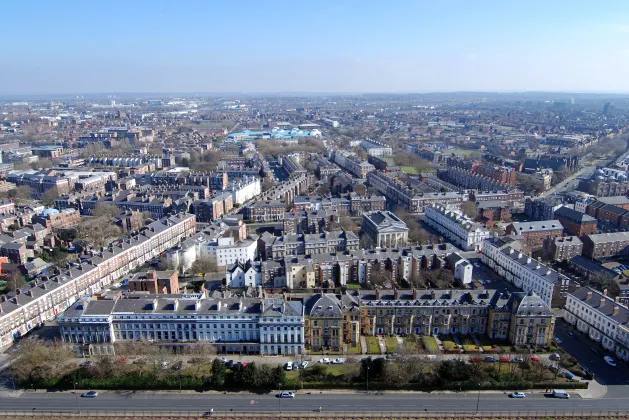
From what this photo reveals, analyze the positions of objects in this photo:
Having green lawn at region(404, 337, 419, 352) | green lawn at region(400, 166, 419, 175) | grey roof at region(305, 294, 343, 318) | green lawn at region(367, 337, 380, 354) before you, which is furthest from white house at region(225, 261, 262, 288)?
green lawn at region(400, 166, 419, 175)

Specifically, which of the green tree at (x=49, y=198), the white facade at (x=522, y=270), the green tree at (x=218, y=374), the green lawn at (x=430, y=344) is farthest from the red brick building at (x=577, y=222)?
the green tree at (x=49, y=198)

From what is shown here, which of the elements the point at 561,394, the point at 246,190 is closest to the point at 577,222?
the point at 561,394

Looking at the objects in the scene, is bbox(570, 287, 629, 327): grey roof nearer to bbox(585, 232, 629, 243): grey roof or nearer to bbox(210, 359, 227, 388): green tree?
bbox(585, 232, 629, 243): grey roof

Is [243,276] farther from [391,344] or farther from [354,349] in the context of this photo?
[391,344]

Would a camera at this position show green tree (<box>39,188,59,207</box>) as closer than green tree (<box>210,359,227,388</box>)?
Result: No

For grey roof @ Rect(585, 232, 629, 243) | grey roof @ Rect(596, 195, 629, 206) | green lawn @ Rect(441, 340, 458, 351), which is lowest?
green lawn @ Rect(441, 340, 458, 351)

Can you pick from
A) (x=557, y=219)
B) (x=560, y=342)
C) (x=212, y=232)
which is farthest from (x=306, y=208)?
(x=560, y=342)
